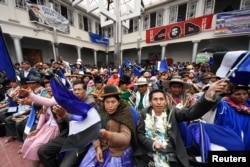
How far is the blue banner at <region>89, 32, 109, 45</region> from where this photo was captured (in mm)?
13648

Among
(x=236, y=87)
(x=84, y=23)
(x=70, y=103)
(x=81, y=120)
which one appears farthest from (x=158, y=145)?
(x=84, y=23)

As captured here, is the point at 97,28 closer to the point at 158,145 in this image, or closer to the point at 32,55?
the point at 32,55

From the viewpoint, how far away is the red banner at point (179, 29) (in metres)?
9.22

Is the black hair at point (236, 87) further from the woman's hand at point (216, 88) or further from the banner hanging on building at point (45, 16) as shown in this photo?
the banner hanging on building at point (45, 16)

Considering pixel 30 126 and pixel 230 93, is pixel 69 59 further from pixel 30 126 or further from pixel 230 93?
pixel 230 93

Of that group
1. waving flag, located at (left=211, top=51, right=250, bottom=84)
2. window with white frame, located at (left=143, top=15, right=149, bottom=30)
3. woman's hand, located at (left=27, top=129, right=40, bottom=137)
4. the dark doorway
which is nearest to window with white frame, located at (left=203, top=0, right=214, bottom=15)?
window with white frame, located at (left=143, top=15, right=149, bottom=30)

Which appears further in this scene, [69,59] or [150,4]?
[69,59]

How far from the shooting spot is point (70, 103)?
3.79 feet

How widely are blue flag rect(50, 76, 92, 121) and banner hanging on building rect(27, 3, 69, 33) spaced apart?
9569mm

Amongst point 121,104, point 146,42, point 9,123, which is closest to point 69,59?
point 146,42

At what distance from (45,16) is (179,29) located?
33.2 ft

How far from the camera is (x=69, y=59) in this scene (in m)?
13.5

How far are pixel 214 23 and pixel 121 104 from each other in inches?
423

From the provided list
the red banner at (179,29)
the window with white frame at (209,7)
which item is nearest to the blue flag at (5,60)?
the red banner at (179,29)
